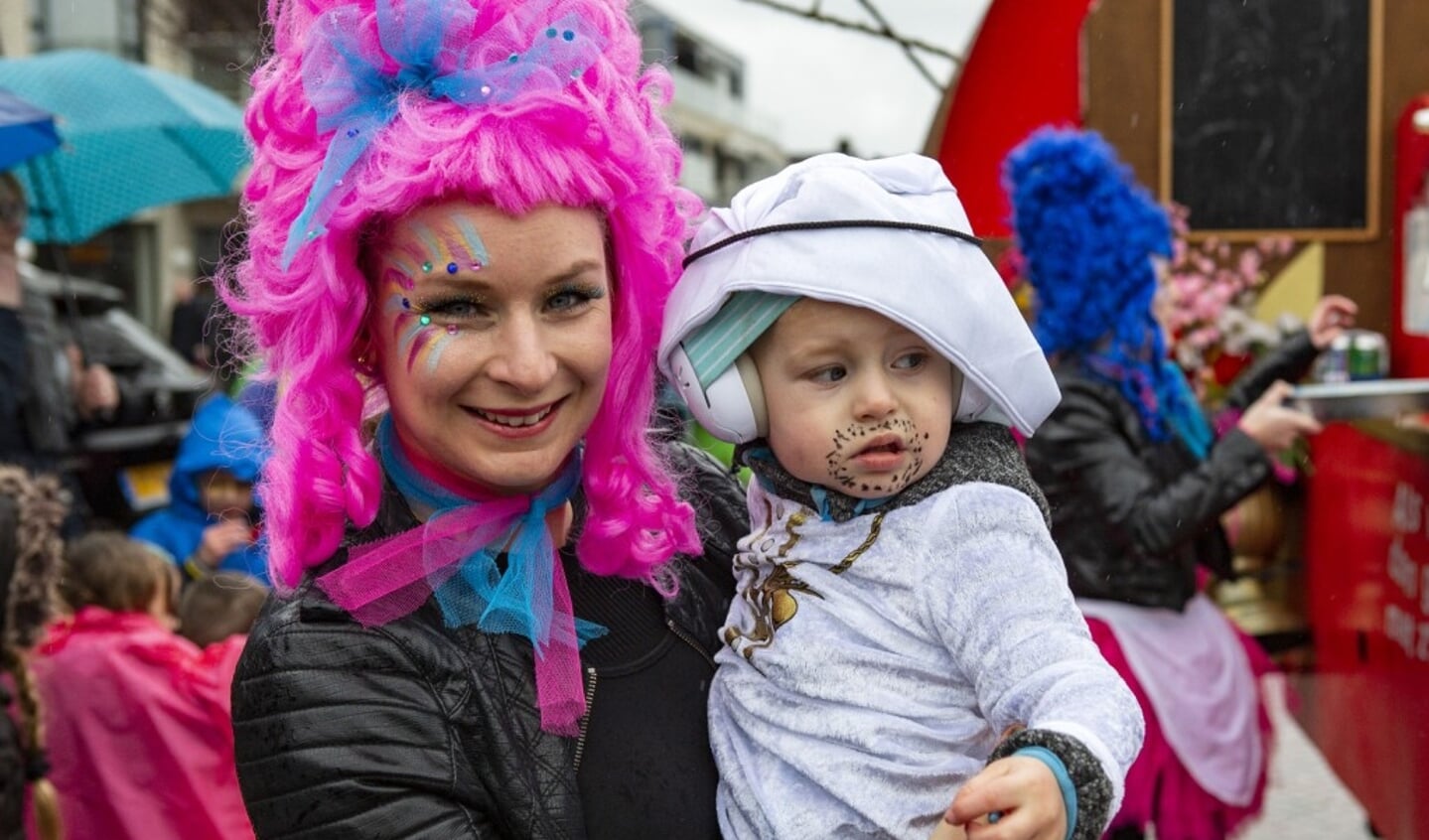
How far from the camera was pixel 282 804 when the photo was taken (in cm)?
146

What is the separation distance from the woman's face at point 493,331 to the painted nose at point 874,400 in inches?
11.4

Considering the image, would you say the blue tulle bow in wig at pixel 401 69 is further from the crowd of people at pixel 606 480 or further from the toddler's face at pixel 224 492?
the toddler's face at pixel 224 492

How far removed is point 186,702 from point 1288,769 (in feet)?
14.6

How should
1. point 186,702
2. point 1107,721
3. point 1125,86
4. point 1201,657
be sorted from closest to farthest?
1. point 1107,721
2. point 186,702
3. point 1201,657
4. point 1125,86

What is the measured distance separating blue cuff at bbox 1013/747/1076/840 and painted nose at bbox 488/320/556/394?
0.61 meters

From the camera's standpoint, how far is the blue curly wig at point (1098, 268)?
3633mm

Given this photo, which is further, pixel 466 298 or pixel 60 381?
pixel 60 381

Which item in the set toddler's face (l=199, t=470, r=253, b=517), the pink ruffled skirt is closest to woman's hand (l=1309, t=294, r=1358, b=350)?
the pink ruffled skirt

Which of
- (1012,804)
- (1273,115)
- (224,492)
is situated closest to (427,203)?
(1012,804)

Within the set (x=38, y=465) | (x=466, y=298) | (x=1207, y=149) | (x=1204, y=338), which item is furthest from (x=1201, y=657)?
(x=38, y=465)

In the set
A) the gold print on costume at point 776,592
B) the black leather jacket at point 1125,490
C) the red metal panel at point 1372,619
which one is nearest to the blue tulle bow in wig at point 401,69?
the gold print on costume at point 776,592

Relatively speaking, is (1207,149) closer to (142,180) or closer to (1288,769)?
(1288,769)

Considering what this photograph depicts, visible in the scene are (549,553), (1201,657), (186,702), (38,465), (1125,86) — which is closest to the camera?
(549,553)

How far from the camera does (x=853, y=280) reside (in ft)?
5.18
